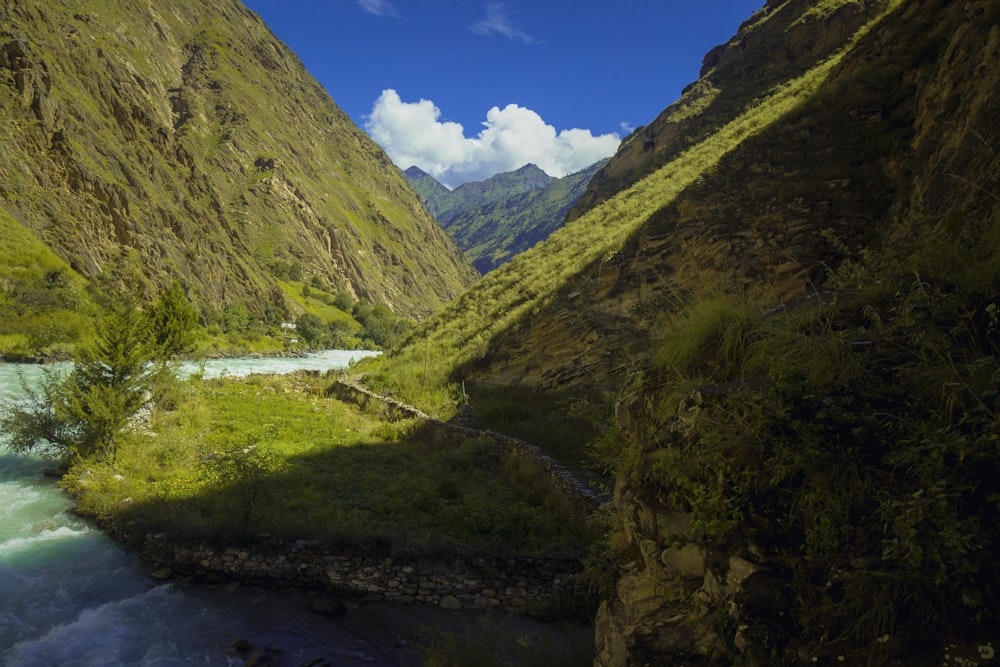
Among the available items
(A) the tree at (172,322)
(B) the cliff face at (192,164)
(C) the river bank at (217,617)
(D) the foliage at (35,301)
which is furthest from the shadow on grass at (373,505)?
(B) the cliff face at (192,164)

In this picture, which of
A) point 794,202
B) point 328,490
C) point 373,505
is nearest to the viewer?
point 373,505

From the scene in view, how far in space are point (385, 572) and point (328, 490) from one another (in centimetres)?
342

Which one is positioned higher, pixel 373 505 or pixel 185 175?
pixel 185 175

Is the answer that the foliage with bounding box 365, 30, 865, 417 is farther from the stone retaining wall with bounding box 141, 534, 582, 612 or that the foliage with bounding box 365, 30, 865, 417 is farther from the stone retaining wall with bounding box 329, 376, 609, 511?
the stone retaining wall with bounding box 141, 534, 582, 612

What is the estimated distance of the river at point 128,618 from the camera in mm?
6855

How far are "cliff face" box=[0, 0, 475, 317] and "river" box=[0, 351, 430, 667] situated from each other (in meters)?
53.0

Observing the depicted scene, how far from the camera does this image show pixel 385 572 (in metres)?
8.46

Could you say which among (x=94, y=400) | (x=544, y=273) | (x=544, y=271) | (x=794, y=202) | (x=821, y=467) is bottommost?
Answer: (x=821, y=467)

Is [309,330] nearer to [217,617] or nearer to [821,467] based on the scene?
[217,617]

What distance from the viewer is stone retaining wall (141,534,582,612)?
319 inches

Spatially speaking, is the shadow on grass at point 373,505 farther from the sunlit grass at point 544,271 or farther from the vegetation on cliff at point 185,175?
the vegetation on cliff at point 185,175

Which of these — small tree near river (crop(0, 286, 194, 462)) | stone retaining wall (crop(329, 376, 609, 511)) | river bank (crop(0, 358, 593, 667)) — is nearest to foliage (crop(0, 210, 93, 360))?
stone retaining wall (crop(329, 376, 609, 511))

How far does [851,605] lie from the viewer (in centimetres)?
231

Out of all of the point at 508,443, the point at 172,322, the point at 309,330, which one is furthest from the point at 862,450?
the point at 309,330
